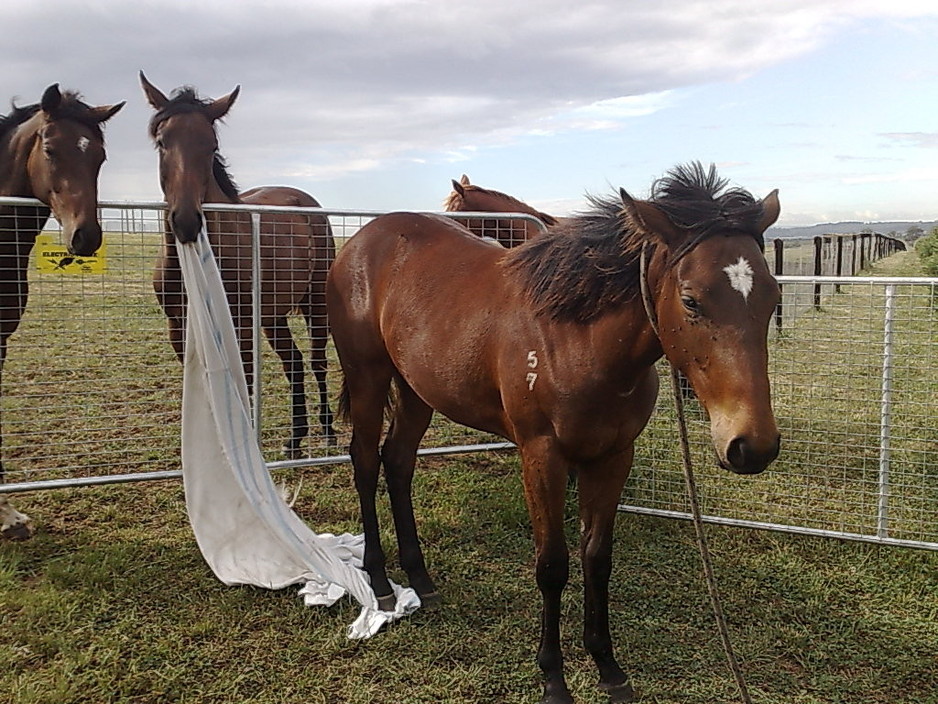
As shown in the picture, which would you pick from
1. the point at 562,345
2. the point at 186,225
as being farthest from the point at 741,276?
the point at 186,225

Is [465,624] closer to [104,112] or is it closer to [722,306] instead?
[722,306]

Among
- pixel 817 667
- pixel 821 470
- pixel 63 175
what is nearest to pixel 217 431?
pixel 63 175

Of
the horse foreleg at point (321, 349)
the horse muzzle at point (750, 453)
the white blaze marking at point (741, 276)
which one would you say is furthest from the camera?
the horse foreleg at point (321, 349)

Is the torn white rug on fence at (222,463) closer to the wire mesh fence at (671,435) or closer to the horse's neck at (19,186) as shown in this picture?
the wire mesh fence at (671,435)

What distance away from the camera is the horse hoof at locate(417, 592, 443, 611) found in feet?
10.7

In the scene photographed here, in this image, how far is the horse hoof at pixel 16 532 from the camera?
12.4ft

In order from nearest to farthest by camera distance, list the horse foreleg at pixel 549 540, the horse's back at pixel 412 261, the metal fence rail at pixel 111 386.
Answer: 1. the horse foreleg at pixel 549 540
2. the horse's back at pixel 412 261
3. the metal fence rail at pixel 111 386

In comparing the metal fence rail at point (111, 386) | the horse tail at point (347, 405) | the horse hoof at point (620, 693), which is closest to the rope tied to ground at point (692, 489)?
the horse hoof at point (620, 693)

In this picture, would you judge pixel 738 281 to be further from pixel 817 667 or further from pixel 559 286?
pixel 817 667

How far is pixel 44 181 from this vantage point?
3.69 m

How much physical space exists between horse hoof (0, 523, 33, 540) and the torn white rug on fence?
1.00 meters

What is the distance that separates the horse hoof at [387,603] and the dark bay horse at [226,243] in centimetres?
148

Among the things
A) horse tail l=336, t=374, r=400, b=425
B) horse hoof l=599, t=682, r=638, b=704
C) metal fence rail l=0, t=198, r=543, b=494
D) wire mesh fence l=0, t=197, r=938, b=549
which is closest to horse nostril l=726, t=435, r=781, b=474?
horse hoof l=599, t=682, r=638, b=704

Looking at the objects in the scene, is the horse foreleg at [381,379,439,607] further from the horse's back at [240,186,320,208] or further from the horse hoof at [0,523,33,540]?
the horse's back at [240,186,320,208]
